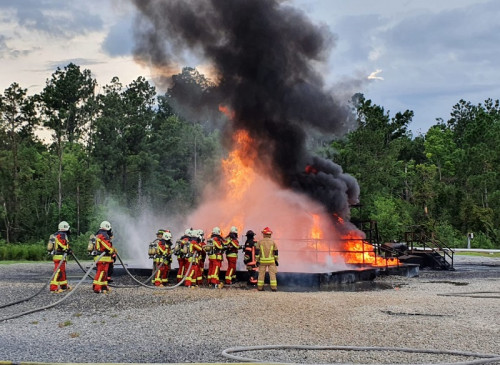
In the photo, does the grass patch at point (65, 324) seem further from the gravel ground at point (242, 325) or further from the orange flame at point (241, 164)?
the orange flame at point (241, 164)

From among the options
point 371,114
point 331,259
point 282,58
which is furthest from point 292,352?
point 371,114

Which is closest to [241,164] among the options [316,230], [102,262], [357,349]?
[316,230]

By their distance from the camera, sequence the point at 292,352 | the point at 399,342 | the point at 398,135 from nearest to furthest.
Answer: the point at 292,352, the point at 399,342, the point at 398,135

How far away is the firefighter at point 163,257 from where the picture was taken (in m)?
17.6

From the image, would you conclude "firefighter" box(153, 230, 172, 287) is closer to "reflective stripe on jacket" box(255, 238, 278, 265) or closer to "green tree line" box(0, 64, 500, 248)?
"reflective stripe on jacket" box(255, 238, 278, 265)

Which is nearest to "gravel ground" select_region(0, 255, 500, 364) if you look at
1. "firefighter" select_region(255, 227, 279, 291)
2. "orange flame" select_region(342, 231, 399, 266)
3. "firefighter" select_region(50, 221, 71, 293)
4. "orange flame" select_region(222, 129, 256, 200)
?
"firefighter" select_region(50, 221, 71, 293)

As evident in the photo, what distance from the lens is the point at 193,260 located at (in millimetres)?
17047

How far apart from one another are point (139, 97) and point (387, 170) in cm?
2648

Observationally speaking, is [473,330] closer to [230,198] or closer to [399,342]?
[399,342]

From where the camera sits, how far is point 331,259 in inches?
860

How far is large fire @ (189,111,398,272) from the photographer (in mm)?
22250

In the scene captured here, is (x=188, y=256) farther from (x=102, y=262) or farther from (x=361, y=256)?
(x=361, y=256)

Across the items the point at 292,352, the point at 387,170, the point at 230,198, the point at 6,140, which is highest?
the point at 6,140

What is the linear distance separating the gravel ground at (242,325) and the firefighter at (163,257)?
1.47 metres
